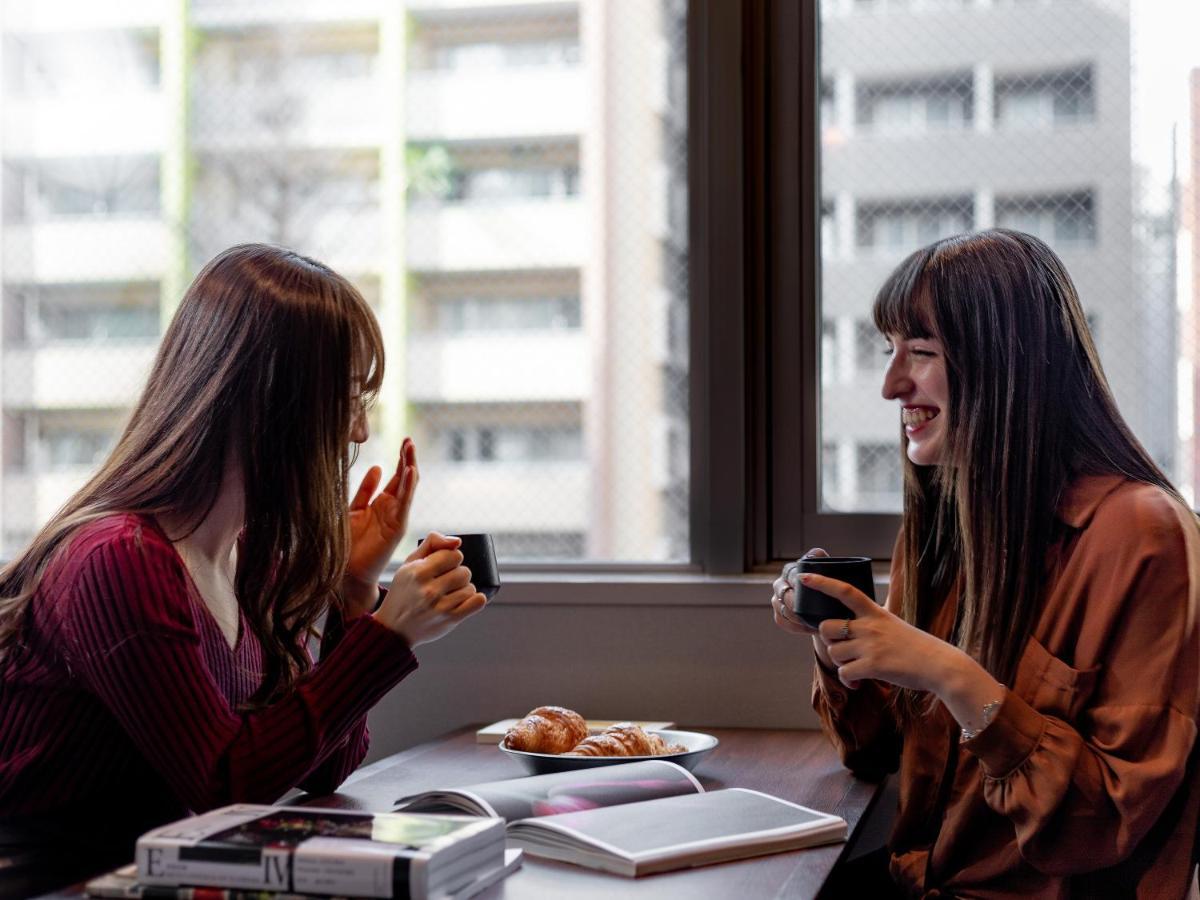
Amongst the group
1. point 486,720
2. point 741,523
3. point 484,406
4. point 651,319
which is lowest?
point 486,720

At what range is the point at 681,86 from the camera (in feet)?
7.72

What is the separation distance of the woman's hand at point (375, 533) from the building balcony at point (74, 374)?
1.07 metres

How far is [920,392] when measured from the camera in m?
1.59

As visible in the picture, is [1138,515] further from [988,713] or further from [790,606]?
[790,606]

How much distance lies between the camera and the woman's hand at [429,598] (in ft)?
4.48

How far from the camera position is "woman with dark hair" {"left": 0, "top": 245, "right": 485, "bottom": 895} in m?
1.27

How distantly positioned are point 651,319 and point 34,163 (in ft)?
4.35

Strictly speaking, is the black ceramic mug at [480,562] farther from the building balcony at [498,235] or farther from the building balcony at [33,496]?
the building balcony at [33,496]

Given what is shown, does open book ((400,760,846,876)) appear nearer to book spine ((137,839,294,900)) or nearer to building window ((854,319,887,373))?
book spine ((137,839,294,900))

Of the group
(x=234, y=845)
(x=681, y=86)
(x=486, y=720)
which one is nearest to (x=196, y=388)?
(x=234, y=845)

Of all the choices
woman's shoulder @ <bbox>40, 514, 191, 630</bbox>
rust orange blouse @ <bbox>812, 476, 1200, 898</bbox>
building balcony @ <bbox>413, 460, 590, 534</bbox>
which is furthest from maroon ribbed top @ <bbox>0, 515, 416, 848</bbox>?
building balcony @ <bbox>413, 460, 590, 534</bbox>

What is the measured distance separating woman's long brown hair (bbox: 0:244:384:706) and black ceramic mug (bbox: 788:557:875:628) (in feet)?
1.78

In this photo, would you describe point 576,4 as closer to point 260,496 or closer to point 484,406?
point 484,406

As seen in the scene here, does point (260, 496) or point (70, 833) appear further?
point (260, 496)
